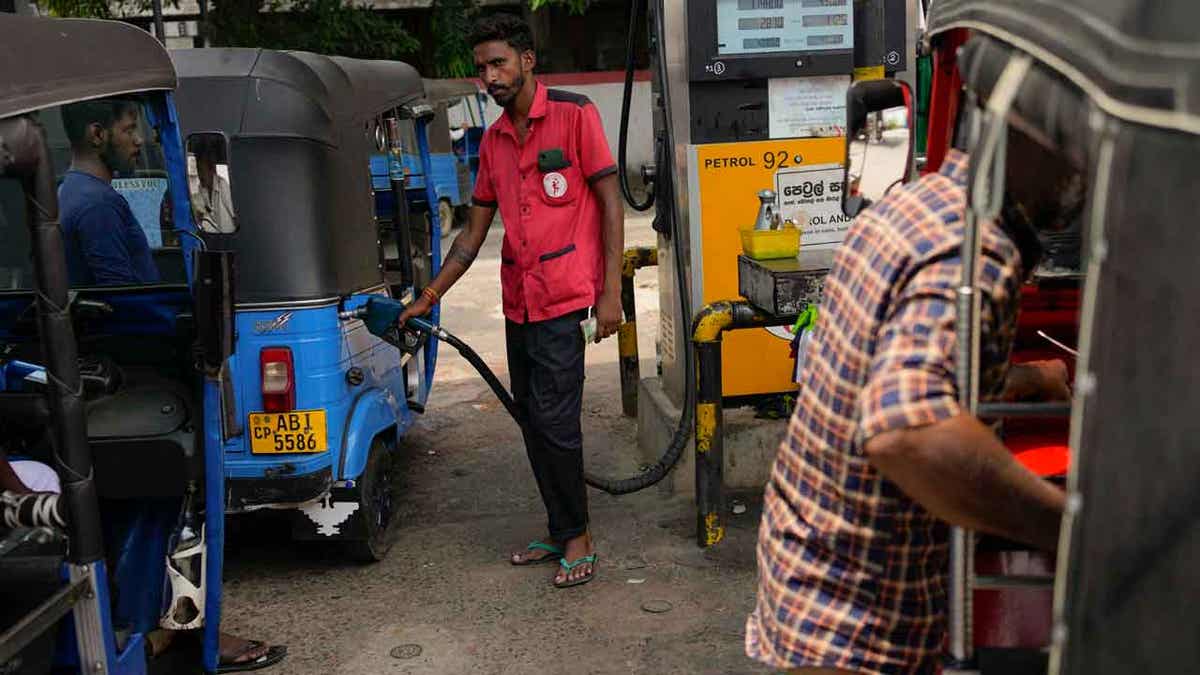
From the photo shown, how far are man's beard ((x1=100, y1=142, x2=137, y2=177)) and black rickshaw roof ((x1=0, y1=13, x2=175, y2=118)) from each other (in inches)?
18.9

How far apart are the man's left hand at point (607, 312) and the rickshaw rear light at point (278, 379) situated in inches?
46.5

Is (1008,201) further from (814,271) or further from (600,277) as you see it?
(600,277)

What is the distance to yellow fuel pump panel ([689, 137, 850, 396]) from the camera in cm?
538

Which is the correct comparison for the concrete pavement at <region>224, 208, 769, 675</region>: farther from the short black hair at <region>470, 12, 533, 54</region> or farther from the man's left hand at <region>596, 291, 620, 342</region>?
the short black hair at <region>470, 12, 533, 54</region>

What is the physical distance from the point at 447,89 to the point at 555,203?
11157 mm

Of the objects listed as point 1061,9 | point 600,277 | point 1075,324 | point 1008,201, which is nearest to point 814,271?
point 600,277

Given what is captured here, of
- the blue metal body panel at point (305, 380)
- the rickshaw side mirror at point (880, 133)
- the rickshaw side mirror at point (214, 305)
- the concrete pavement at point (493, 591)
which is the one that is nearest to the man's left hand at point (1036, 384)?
the rickshaw side mirror at point (880, 133)

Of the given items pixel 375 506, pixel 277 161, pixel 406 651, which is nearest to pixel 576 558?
pixel 406 651

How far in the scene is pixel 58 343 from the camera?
9.02 ft

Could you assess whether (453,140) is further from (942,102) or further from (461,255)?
(942,102)

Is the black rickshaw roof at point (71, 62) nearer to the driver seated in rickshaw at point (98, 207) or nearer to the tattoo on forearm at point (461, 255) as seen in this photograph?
the driver seated in rickshaw at point (98, 207)

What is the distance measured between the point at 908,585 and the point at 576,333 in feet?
8.80

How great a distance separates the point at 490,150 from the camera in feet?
15.4

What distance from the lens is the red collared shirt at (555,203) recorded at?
14.9ft
